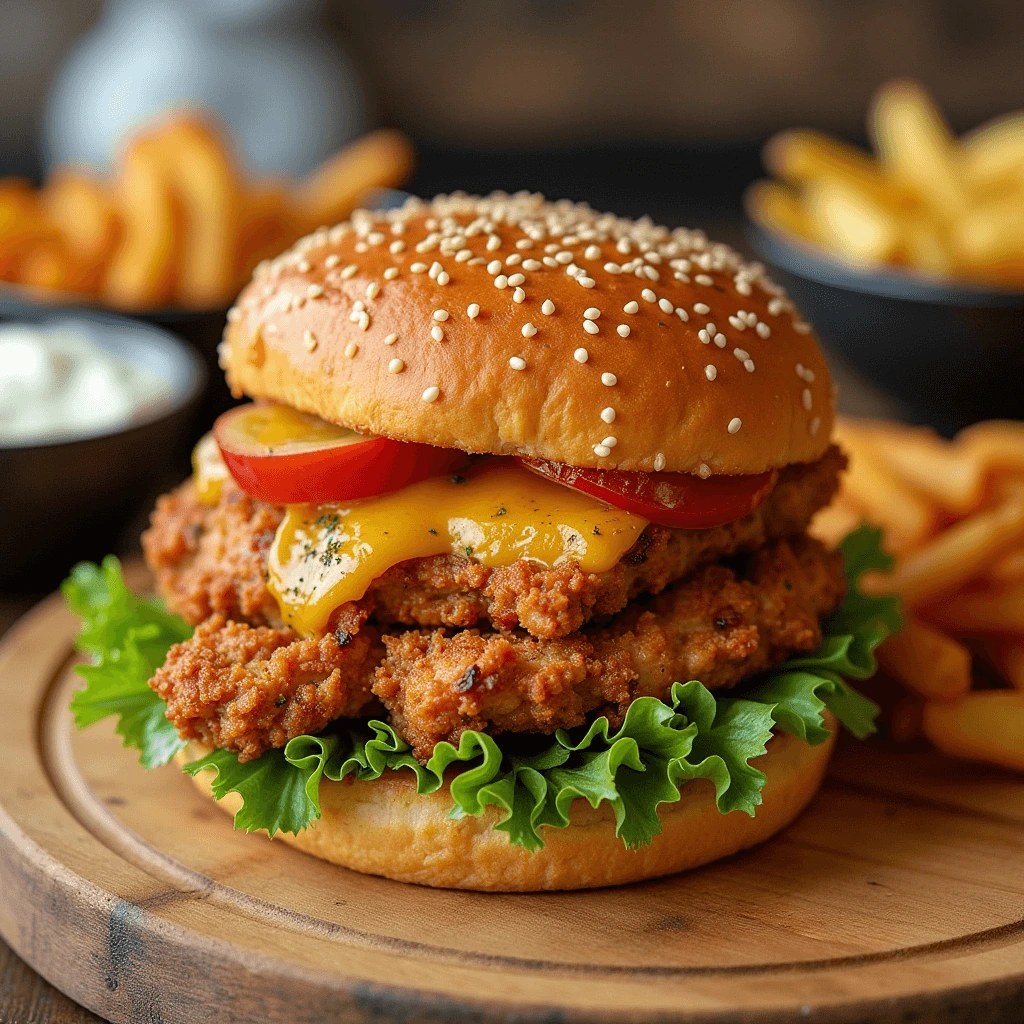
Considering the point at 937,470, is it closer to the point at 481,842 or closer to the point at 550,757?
the point at 550,757

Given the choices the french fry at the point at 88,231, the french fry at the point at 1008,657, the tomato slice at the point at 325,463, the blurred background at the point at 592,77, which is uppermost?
the tomato slice at the point at 325,463

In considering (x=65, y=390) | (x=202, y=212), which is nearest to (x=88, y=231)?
(x=202, y=212)

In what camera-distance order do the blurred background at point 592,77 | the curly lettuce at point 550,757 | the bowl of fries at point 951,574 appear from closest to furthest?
the curly lettuce at point 550,757, the bowl of fries at point 951,574, the blurred background at point 592,77

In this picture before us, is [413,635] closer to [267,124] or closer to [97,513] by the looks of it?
[97,513]

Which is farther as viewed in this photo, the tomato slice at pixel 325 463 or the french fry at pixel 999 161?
the french fry at pixel 999 161

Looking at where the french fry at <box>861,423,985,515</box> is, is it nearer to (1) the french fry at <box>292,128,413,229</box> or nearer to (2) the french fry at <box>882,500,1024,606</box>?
(2) the french fry at <box>882,500,1024,606</box>

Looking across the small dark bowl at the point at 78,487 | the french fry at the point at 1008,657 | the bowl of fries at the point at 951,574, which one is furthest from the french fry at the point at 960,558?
the small dark bowl at the point at 78,487

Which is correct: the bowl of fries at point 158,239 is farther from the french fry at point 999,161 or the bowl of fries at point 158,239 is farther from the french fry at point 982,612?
the french fry at point 982,612
